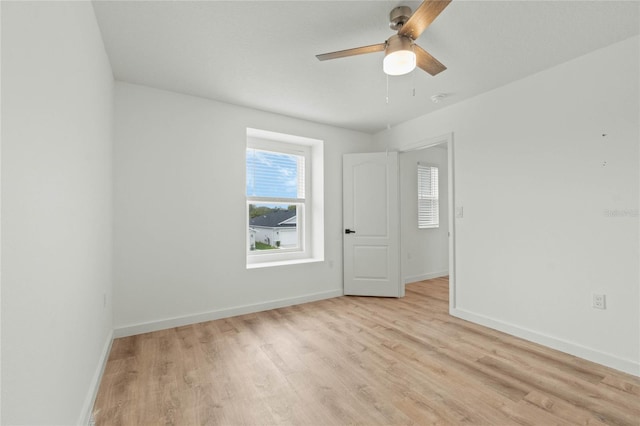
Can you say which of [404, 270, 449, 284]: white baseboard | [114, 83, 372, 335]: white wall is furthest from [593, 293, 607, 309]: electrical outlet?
[114, 83, 372, 335]: white wall

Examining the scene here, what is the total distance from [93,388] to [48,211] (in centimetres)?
141

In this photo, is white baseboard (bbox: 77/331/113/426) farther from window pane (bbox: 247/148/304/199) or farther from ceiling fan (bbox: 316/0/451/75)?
ceiling fan (bbox: 316/0/451/75)

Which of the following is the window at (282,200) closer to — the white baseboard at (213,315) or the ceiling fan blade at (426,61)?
the white baseboard at (213,315)

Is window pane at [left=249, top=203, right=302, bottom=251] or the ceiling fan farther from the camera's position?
window pane at [left=249, top=203, right=302, bottom=251]

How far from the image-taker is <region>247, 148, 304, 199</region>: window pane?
3.96 m

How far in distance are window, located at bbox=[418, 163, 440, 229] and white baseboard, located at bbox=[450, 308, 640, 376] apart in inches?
Answer: 90.2

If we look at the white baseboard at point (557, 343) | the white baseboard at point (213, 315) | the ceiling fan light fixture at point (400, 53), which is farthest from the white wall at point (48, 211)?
the white baseboard at point (557, 343)

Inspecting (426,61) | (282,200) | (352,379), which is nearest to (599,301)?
(352,379)

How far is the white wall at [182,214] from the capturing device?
115 inches

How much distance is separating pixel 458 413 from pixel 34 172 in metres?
2.40

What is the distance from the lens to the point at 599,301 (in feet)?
7.82

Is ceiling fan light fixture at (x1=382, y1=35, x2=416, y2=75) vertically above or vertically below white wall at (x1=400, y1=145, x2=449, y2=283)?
above

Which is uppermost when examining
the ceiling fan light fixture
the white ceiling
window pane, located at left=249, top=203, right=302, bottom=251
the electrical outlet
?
the white ceiling

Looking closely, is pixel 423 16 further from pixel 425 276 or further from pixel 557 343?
pixel 425 276
